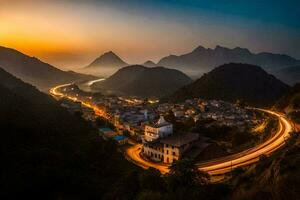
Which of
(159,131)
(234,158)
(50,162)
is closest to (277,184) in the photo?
(50,162)

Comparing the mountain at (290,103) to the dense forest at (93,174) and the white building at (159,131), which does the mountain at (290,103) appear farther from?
the dense forest at (93,174)

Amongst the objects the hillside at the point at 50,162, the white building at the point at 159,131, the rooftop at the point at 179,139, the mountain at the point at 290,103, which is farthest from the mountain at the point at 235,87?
the hillside at the point at 50,162

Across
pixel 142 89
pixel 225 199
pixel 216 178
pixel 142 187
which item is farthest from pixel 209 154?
pixel 142 89

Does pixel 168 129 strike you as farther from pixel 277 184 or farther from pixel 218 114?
pixel 277 184

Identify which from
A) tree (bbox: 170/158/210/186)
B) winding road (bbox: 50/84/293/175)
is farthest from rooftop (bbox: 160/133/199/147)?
tree (bbox: 170/158/210/186)

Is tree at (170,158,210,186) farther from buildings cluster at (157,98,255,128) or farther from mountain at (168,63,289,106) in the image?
mountain at (168,63,289,106)

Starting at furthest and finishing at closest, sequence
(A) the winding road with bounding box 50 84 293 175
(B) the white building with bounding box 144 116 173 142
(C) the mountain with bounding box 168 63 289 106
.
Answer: (C) the mountain with bounding box 168 63 289 106, (B) the white building with bounding box 144 116 173 142, (A) the winding road with bounding box 50 84 293 175

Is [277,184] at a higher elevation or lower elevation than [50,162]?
higher

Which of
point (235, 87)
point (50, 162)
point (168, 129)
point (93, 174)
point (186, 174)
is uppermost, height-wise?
point (235, 87)
